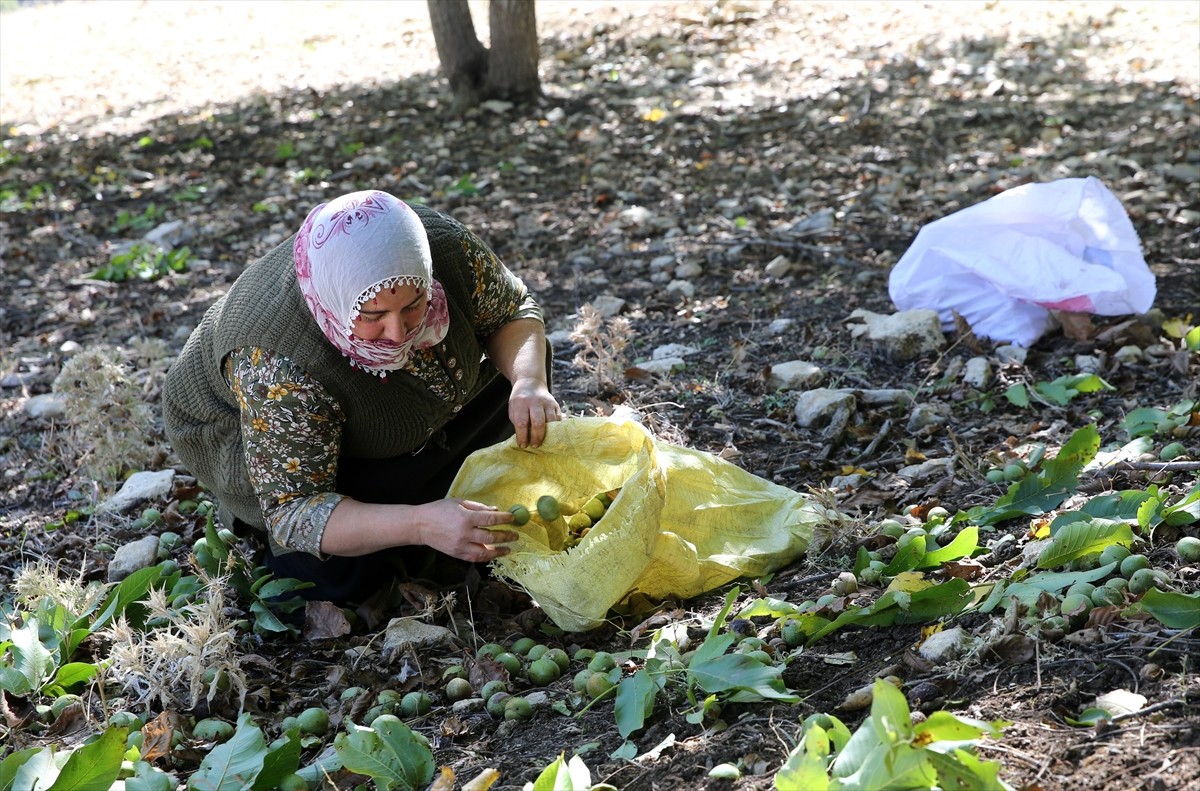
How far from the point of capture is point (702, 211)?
5.87 m

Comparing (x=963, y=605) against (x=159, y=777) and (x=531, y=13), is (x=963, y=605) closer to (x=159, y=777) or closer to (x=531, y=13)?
(x=159, y=777)

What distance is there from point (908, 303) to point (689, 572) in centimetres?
200

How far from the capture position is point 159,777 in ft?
6.84

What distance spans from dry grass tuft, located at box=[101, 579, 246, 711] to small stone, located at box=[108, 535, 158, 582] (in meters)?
0.64

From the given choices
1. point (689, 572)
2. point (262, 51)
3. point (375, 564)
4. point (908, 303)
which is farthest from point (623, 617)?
point (262, 51)

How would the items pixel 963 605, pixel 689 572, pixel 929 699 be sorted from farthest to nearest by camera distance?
pixel 689 572, pixel 963 605, pixel 929 699

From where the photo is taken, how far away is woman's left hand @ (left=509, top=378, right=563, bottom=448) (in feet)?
9.42

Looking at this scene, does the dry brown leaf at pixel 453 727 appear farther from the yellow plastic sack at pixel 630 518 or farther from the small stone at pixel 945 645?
the small stone at pixel 945 645

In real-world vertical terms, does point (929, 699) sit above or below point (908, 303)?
above

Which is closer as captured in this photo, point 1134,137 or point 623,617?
point 623,617

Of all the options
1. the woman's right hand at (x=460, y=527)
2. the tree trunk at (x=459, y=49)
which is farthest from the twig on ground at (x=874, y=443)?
the tree trunk at (x=459, y=49)

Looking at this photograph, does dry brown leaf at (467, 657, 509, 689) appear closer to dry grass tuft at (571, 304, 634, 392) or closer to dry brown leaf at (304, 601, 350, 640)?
dry brown leaf at (304, 601, 350, 640)

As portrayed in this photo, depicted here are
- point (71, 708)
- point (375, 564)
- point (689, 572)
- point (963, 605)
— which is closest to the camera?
point (963, 605)

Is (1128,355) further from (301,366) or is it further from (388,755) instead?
(388,755)
